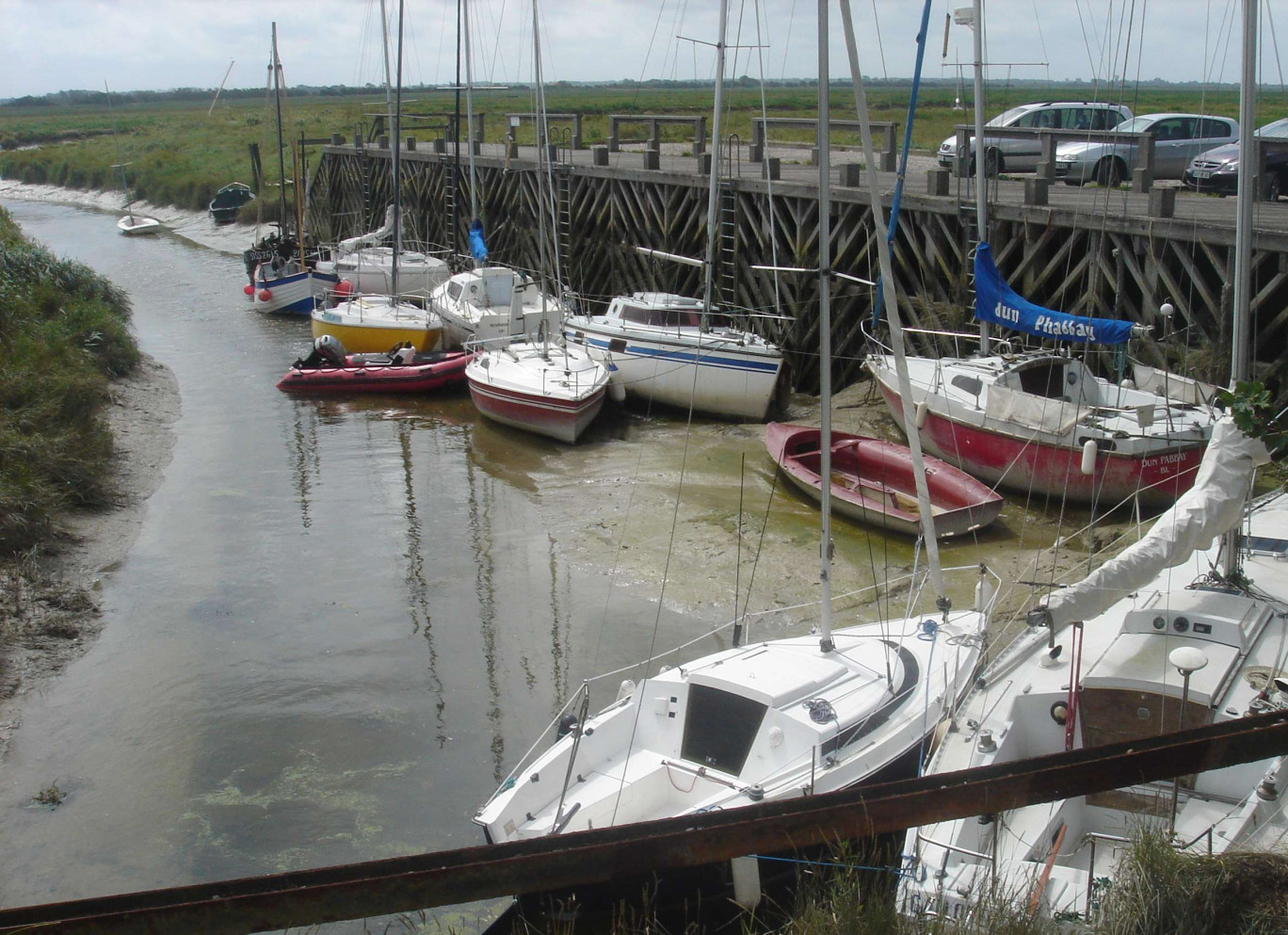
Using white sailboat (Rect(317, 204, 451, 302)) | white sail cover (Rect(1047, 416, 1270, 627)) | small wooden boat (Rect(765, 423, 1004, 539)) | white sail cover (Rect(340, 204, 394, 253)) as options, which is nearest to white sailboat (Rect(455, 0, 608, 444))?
small wooden boat (Rect(765, 423, 1004, 539))

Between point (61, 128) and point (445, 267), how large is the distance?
98545mm

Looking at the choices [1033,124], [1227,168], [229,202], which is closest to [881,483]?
[1227,168]

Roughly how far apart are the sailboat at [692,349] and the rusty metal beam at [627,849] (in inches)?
602

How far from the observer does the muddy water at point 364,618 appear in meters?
8.68

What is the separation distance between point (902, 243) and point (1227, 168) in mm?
5969

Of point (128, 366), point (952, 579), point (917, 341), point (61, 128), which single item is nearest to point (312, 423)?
point (128, 366)

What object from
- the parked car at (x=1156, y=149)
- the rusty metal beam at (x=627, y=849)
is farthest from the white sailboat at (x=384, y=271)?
the rusty metal beam at (x=627, y=849)

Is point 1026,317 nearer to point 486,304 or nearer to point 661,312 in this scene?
point 661,312

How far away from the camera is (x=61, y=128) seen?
109 metres

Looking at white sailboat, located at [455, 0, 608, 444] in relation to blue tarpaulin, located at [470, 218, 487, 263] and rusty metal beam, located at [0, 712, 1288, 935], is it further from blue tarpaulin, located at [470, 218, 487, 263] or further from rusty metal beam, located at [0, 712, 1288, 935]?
rusty metal beam, located at [0, 712, 1288, 935]

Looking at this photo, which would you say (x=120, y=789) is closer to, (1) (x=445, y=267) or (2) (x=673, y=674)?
(2) (x=673, y=674)

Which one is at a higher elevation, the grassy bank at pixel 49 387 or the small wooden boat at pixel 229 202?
the small wooden boat at pixel 229 202

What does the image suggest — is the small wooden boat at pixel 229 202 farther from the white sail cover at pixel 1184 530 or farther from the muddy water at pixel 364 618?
the white sail cover at pixel 1184 530

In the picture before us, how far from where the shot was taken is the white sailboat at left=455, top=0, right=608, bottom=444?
734 inches
